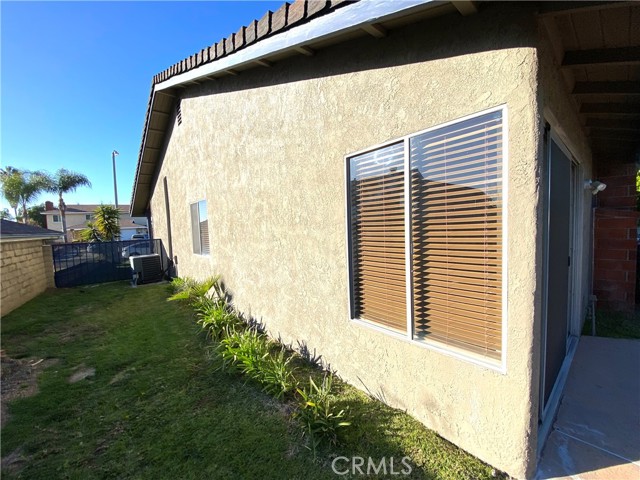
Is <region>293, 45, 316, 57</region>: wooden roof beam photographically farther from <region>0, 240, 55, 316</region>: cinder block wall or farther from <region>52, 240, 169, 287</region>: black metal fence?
<region>52, 240, 169, 287</region>: black metal fence

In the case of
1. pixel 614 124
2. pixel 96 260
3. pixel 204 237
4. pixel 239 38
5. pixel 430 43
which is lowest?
pixel 96 260

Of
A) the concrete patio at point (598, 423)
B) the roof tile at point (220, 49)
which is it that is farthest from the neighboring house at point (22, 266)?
the concrete patio at point (598, 423)

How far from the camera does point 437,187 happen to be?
286cm

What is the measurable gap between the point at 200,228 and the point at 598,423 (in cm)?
842

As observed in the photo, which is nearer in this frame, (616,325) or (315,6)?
(315,6)

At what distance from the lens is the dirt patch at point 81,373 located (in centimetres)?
445

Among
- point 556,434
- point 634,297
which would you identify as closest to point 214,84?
point 556,434

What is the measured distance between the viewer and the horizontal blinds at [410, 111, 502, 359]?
2.51 metres

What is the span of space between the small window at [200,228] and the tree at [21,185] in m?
37.6

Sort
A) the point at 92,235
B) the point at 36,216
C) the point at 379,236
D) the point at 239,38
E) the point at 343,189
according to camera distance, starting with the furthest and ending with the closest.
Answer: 1. the point at 36,216
2. the point at 92,235
3. the point at 239,38
4. the point at 343,189
5. the point at 379,236

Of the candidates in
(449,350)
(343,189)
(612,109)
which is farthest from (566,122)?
(449,350)

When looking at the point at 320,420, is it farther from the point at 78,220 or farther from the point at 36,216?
the point at 78,220

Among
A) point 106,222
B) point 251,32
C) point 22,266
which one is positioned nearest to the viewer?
point 251,32

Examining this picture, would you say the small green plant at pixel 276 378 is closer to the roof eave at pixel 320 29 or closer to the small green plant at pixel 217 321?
the small green plant at pixel 217 321
